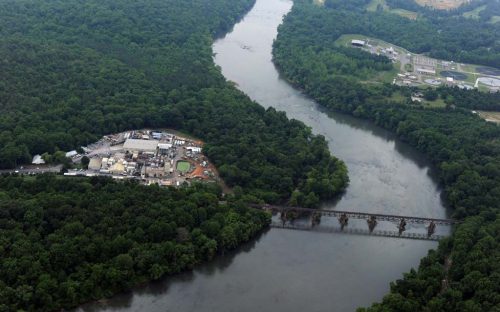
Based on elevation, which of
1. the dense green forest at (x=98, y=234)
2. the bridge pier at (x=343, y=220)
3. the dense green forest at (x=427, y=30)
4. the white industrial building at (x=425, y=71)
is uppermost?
the dense green forest at (x=427, y=30)

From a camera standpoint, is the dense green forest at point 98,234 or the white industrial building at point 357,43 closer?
the dense green forest at point 98,234

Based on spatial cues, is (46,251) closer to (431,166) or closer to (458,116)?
(431,166)

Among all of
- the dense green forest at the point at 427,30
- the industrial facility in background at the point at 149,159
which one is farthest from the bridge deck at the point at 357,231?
the dense green forest at the point at 427,30

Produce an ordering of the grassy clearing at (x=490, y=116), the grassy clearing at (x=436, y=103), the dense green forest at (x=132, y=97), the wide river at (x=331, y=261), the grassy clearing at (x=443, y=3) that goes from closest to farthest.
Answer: the wide river at (x=331, y=261), the dense green forest at (x=132, y=97), the grassy clearing at (x=490, y=116), the grassy clearing at (x=436, y=103), the grassy clearing at (x=443, y=3)

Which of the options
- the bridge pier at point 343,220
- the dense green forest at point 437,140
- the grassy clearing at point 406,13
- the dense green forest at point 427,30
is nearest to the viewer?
the dense green forest at point 437,140

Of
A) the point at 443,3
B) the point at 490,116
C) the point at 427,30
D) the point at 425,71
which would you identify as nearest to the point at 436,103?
the point at 490,116

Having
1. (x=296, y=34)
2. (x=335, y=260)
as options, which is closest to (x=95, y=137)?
(x=335, y=260)

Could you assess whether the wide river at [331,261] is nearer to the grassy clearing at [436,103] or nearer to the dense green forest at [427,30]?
the grassy clearing at [436,103]

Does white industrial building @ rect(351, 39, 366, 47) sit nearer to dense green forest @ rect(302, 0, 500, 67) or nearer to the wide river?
dense green forest @ rect(302, 0, 500, 67)
